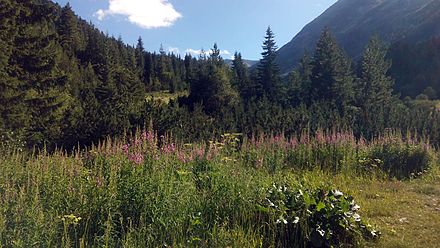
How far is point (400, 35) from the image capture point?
9438 cm

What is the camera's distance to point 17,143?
10.9 m

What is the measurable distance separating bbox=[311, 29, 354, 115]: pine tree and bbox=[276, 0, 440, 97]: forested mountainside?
17.6ft

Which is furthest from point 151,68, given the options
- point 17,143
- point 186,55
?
point 17,143

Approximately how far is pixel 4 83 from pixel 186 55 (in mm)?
107564

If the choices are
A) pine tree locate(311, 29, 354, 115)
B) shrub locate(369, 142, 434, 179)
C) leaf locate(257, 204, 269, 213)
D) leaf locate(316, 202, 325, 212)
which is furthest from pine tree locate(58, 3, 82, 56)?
leaf locate(316, 202, 325, 212)

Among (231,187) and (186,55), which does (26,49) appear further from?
(186,55)

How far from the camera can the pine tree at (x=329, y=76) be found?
4134 cm

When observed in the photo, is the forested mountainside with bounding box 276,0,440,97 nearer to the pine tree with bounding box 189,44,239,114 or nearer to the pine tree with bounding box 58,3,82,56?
the pine tree with bounding box 189,44,239,114

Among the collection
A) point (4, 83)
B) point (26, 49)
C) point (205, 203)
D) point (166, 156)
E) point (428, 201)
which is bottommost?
point (428, 201)

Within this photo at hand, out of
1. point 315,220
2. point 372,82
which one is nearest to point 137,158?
point 315,220

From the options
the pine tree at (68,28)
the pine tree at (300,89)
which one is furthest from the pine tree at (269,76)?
the pine tree at (68,28)

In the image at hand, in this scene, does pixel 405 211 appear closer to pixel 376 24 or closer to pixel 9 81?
pixel 9 81

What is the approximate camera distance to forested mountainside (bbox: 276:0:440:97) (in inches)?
2559

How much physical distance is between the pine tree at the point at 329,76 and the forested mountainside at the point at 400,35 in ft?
17.6
